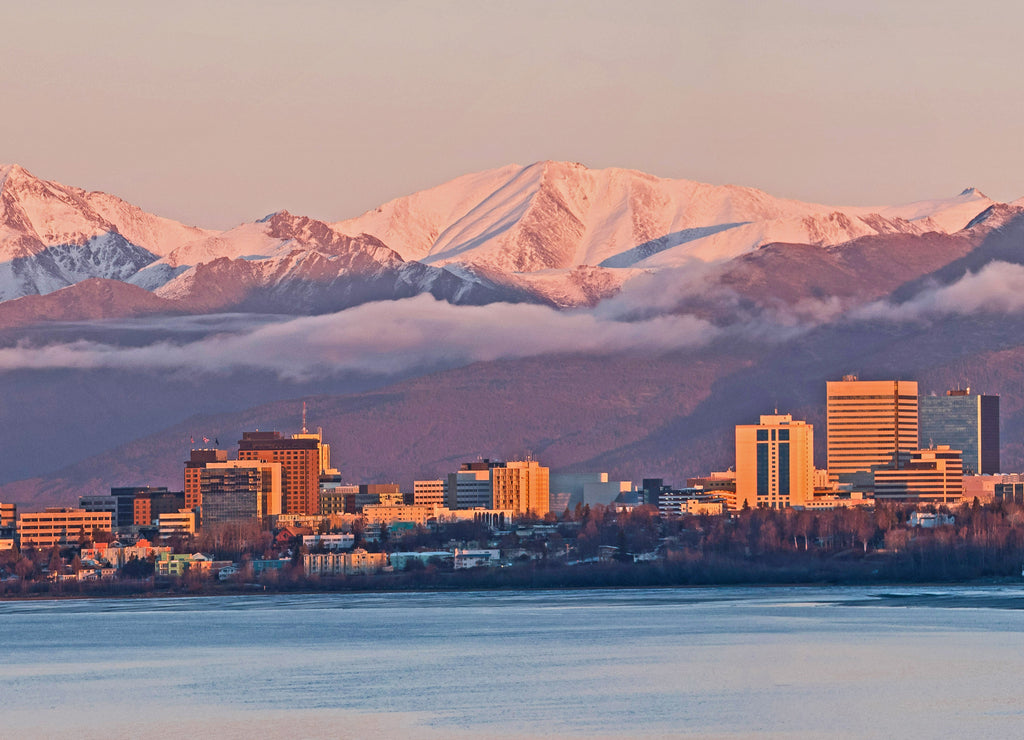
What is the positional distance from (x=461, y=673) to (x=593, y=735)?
25562 mm

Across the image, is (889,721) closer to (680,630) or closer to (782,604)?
(680,630)

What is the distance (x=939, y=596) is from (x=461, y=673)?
73668 millimetres

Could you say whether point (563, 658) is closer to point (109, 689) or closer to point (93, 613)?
point (109, 689)

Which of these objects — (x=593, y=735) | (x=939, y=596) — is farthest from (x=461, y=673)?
(x=939, y=596)

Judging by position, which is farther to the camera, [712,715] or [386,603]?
[386,603]

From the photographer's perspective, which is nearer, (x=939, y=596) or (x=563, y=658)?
(x=563, y=658)

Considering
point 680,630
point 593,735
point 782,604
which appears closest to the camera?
point 593,735

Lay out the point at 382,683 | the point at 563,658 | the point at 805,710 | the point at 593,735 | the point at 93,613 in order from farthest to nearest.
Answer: the point at 93,613 → the point at 563,658 → the point at 382,683 → the point at 805,710 → the point at 593,735

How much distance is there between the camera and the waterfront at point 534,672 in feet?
330

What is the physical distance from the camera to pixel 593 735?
96375mm

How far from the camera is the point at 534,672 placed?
121m

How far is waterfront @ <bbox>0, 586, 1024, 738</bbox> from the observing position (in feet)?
330

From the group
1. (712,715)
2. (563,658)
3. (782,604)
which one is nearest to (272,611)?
(782,604)

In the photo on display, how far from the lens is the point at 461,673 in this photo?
121 m
